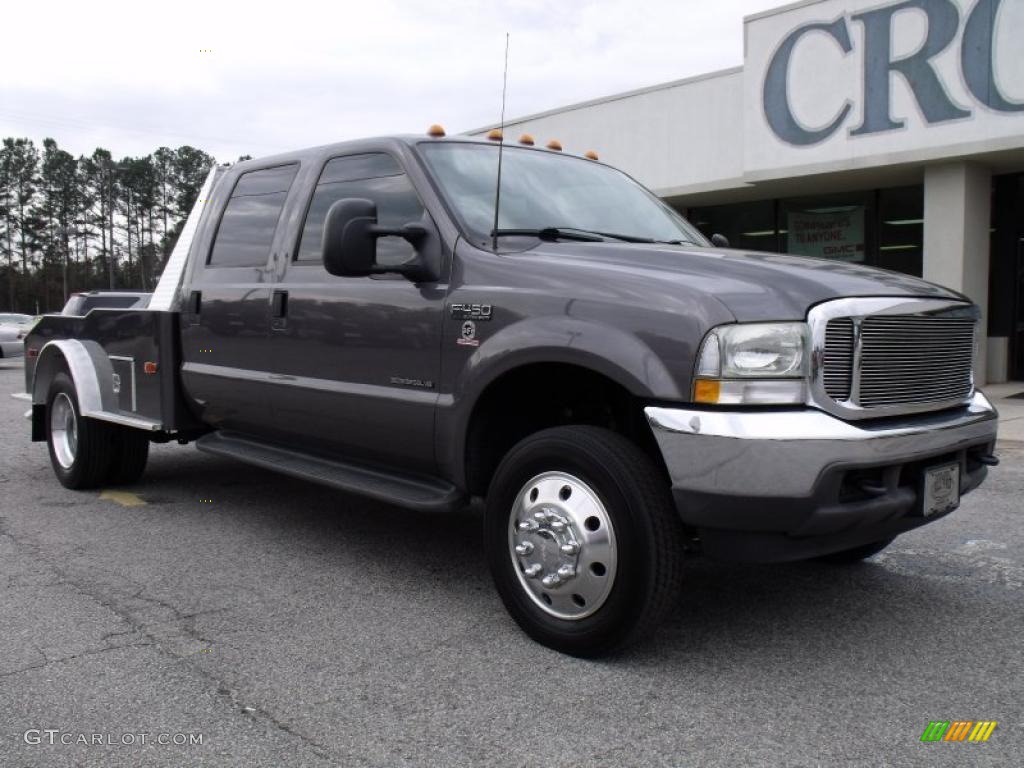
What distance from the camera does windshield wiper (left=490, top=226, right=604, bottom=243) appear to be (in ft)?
13.4

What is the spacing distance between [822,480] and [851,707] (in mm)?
721

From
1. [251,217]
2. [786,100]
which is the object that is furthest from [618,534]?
[786,100]

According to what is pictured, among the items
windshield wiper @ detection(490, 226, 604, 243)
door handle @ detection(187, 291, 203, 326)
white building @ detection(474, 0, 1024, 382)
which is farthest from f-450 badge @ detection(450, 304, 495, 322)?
white building @ detection(474, 0, 1024, 382)

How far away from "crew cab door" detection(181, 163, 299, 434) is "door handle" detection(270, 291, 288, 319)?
66 millimetres

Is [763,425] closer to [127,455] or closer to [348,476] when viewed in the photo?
[348,476]

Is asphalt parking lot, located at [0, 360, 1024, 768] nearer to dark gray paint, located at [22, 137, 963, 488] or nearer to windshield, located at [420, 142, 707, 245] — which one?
dark gray paint, located at [22, 137, 963, 488]

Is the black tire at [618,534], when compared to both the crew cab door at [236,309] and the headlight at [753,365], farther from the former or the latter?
the crew cab door at [236,309]

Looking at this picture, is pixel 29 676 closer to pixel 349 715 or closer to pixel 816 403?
pixel 349 715

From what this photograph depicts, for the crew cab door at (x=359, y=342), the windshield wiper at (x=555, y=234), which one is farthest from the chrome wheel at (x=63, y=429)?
the windshield wiper at (x=555, y=234)

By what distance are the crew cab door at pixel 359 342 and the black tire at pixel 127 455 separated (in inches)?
79.3

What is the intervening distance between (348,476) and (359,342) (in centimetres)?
62

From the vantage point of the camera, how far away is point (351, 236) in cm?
379

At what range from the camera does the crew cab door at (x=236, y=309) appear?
4977 millimetres

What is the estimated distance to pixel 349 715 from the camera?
295 centimetres
